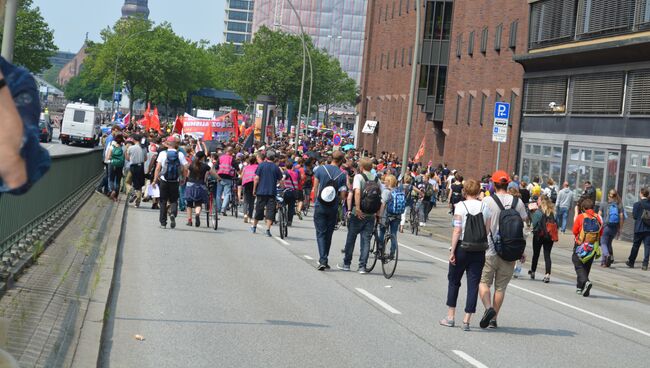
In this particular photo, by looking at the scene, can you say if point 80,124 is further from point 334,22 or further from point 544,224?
point 334,22

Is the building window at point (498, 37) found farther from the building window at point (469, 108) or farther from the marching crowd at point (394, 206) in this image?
the marching crowd at point (394, 206)

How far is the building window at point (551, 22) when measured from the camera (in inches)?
1490

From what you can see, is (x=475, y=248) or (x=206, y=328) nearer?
(x=206, y=328)

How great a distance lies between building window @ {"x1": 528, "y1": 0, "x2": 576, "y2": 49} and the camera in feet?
124

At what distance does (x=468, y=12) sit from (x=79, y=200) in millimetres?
33643

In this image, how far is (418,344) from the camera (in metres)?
10.2

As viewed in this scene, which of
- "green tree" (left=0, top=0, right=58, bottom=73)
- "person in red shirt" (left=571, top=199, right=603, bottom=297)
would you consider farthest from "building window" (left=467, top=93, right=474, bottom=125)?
"green tree" (left=0, top=0, right=58, bottom=73)

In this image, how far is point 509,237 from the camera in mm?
11727

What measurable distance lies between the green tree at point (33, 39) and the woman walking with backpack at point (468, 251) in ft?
313

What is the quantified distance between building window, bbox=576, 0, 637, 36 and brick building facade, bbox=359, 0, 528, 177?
646cm

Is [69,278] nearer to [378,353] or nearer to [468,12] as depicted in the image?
[378,353]

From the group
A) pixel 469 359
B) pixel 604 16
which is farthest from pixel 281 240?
pixel 604 16

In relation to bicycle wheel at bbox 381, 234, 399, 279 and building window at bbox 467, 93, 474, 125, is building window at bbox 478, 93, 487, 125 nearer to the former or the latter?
building window at bbox 467, 93, 474, 125

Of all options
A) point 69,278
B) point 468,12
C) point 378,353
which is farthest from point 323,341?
point 468,12
